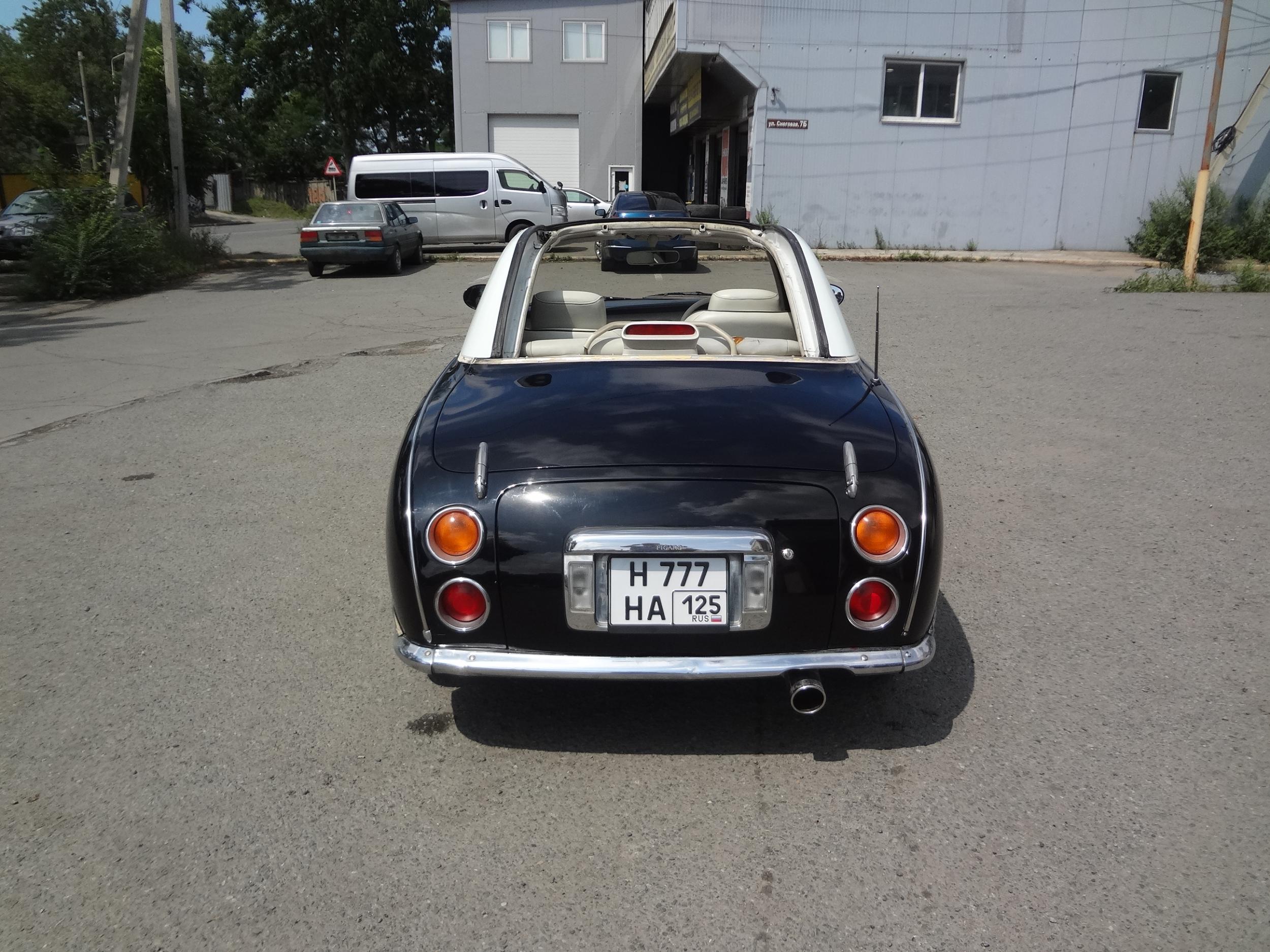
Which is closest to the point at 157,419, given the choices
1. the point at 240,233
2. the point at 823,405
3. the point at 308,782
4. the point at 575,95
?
the point at 308,782

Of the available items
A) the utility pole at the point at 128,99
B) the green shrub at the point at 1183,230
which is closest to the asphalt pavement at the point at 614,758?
the utility pole at the point at 128,99

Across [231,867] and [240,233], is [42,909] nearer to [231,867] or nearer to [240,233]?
[231,867]

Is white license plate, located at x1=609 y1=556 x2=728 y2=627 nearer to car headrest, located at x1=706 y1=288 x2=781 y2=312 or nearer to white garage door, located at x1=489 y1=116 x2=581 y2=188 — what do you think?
car headrest, located at x1=706 y1=288 x2=781 y2=312

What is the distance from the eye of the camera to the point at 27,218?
18734 mm

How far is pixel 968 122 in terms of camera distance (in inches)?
910

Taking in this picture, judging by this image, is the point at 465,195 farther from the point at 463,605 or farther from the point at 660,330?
the point at 463,605

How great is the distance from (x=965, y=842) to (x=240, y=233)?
37528 millimetres

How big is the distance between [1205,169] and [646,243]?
13.4 meters

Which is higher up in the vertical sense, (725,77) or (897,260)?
(725,77)

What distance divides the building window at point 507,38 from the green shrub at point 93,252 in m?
16.4

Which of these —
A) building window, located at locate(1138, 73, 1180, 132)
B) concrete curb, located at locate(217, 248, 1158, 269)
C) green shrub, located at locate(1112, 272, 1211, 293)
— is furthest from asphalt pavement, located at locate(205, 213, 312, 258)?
building window, located at locate(1138, 73, 1180, 132)

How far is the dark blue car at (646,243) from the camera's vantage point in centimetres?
471

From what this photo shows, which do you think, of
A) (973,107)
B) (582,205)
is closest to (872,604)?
(973,107)

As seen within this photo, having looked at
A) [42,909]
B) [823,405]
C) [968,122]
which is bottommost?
[42,909]
